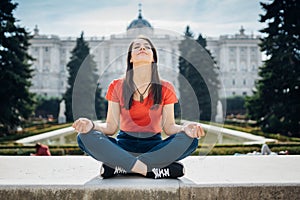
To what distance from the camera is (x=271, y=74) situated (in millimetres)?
11992

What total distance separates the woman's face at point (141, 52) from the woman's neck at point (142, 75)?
42 millimetres

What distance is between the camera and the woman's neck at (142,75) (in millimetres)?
2428

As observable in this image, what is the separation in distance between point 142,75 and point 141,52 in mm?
161

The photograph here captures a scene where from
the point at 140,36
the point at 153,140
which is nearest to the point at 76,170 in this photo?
the point at 153,140

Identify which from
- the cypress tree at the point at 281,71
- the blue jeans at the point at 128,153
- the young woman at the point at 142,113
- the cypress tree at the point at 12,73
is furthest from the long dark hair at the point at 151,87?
the cypress tree at the point at 12,73

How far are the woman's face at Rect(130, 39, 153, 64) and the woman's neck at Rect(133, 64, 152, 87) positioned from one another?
0.04m

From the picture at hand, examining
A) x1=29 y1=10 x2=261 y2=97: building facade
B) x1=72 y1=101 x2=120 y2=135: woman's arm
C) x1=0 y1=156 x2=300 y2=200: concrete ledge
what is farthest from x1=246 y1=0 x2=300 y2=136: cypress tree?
x1=29 y1=10 x2=261 y2=97: building facade

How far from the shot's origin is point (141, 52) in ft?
7.89

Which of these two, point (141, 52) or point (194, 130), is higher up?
point (141, 52)

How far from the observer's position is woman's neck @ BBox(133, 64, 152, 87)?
2428 millimetres

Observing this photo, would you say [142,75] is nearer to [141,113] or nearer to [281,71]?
[141,113]

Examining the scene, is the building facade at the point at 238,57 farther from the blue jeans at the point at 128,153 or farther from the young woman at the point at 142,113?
the blue jeans at the point at 128,153

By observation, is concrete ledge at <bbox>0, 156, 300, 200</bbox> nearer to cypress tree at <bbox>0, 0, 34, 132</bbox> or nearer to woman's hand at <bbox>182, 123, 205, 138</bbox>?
woman's hand at <bbox>182, 123, 205, 138</bbox>

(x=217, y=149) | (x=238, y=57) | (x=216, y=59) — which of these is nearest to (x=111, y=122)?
(x=217, y=149)
